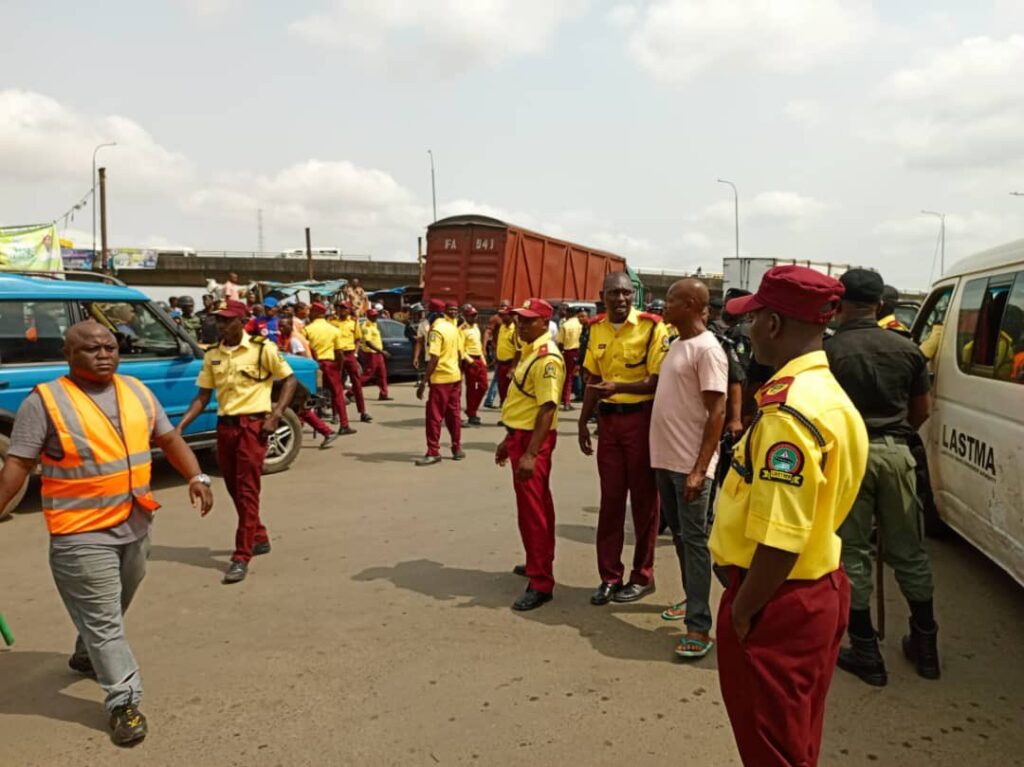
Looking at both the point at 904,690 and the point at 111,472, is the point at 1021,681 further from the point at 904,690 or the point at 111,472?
the point at 111,472

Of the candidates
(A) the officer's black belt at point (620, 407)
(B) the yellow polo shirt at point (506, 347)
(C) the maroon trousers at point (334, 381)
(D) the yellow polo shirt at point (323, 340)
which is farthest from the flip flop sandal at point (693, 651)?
(D) the yellow polo shirt at point (323, 340)

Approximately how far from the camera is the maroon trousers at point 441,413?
313 inches

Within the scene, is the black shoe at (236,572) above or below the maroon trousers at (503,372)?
below

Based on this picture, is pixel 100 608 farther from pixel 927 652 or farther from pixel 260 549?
pixel 927 652

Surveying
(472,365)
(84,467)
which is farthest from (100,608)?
(472,365)

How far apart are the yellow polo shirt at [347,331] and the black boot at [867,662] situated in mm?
8235

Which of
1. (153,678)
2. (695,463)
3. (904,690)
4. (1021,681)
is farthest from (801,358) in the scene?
(153,678)

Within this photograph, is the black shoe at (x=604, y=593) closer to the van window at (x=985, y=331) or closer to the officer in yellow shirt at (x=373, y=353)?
the van window at (x=985, y=331)

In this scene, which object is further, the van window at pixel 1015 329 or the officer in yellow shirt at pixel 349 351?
the officer in yellow shirt at pixel 349 351

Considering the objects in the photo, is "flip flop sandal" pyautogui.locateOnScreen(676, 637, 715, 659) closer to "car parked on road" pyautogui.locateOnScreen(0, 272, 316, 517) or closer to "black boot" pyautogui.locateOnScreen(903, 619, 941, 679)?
"black boot" pyautogui.locateOnScreen(903, 619, 941, 679)

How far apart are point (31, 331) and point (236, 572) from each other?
3211 millimetres

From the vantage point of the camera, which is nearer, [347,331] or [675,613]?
[675,613]

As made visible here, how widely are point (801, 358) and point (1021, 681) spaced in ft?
8.30

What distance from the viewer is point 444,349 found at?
314 inches
